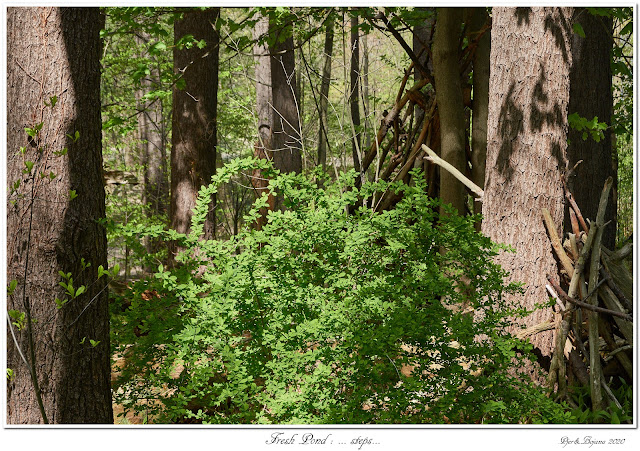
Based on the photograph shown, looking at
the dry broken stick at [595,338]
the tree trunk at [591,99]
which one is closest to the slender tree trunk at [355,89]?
the dry broken stick at [595,338]

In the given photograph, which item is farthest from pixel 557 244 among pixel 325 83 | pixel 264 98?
pixel 325 83

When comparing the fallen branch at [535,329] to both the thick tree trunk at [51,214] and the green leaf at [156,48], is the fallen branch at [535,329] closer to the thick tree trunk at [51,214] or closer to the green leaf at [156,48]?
the thick tree trunk at [51,214]

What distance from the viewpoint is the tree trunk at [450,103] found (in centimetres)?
608

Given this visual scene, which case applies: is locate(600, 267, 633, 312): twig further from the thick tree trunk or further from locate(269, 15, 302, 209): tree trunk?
locate(269, 15, 302, 209): tree trunk

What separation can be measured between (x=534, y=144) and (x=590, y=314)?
1.30 m

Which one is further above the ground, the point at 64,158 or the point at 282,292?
the point at 64,158

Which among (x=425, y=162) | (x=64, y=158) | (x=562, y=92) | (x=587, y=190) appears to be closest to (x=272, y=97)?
(x=425, y=162)

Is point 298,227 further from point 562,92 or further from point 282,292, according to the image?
point 562,92

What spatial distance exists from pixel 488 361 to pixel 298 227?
151cm

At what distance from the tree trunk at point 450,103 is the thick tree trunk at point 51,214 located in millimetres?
3971

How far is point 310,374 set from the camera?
362 cm
